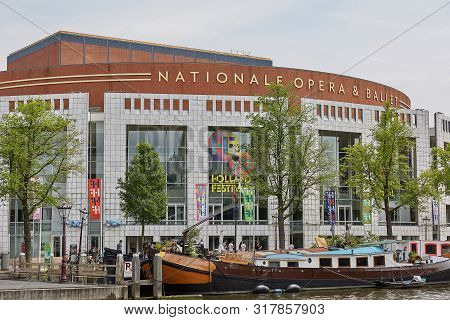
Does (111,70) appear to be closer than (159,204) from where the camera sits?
No

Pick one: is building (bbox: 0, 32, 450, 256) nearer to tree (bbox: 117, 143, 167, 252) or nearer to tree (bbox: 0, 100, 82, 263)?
tree (bbox: 117, 143, 167, 252)

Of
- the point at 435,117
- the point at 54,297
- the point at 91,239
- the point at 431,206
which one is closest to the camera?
the point at 54,297

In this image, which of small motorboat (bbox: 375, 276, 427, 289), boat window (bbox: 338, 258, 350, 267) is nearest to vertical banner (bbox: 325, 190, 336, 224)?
small motorboat (bbox: 375, 276, 427, 289)

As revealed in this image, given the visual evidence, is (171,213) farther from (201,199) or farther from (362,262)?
(362,262)

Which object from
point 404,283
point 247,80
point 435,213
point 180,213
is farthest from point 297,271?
point 435,213

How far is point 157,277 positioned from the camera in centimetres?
4394

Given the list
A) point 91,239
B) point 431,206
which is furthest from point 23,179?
point 431,206

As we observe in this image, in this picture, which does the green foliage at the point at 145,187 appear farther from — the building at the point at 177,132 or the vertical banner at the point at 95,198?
the building at the point at 177,132

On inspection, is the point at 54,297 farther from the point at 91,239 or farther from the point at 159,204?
the point at 91,239

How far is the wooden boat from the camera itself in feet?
148

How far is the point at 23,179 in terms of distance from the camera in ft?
180

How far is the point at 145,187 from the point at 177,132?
1756 cm

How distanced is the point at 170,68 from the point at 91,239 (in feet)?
69.2
